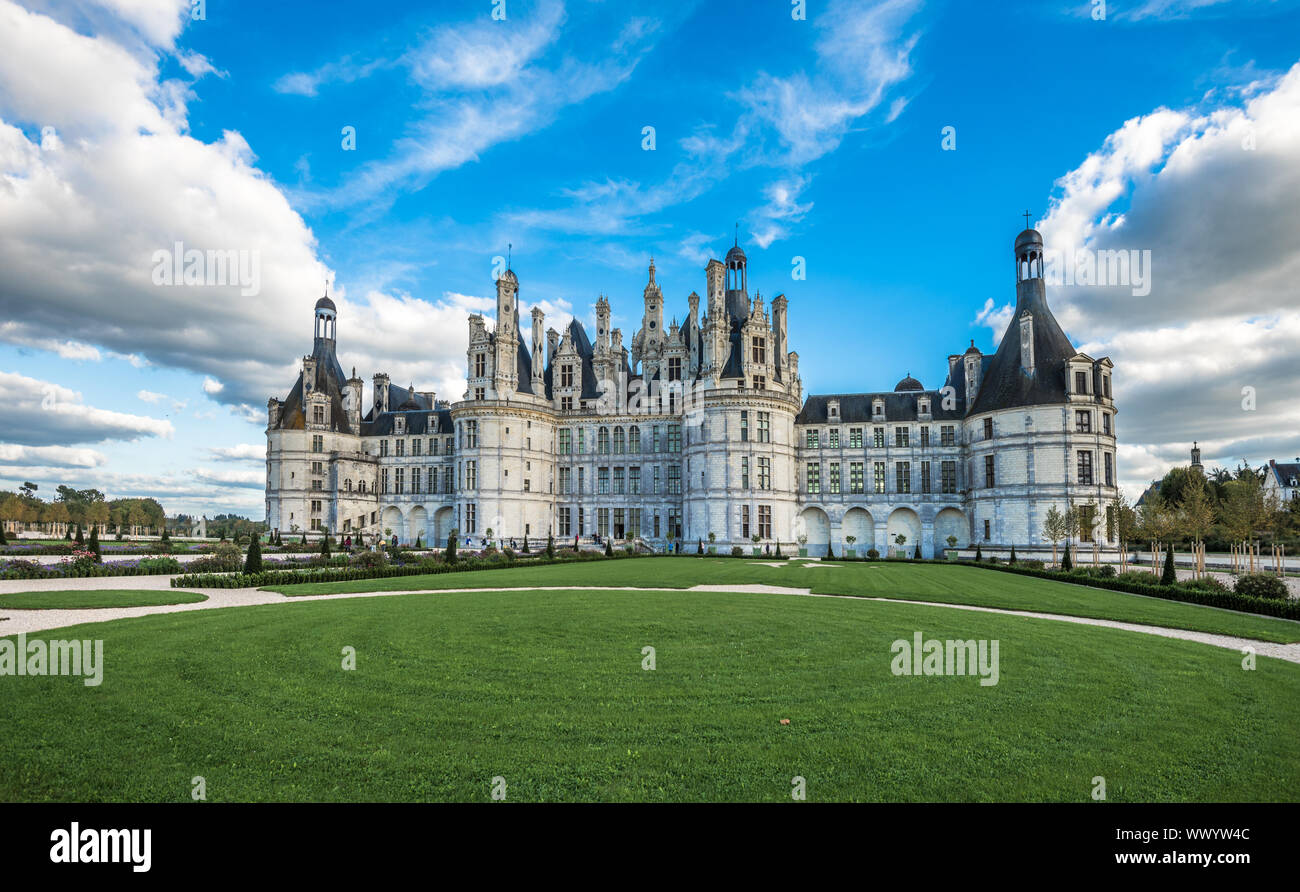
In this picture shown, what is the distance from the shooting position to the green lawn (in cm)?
638

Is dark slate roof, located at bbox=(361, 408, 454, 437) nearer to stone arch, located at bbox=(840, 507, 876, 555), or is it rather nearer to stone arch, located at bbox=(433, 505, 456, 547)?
stone arch, located at bbox=(433, 505, 456, 547)

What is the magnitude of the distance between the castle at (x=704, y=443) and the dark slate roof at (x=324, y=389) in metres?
0.21

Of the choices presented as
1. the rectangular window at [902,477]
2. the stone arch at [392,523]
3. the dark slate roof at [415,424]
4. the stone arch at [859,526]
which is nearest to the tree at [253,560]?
the dark slate roof at [415,424]

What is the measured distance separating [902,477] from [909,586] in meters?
31.7

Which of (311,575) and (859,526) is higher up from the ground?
(859,526)

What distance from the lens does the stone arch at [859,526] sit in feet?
183

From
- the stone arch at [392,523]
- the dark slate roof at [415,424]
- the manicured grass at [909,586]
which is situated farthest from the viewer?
the dark slate roof at [415,424]

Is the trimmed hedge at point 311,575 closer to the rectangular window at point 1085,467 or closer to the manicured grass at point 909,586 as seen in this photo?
the manicured grass at point 909,586

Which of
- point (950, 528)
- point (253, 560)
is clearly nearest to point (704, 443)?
point (950, 528)

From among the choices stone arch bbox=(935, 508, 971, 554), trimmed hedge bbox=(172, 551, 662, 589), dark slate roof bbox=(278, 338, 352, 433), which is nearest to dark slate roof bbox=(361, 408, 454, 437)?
dark slate roof bbox=(278, 338, 352, 433)

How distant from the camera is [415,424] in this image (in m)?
66.2

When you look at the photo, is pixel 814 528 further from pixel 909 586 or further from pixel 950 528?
pixel 909 586
